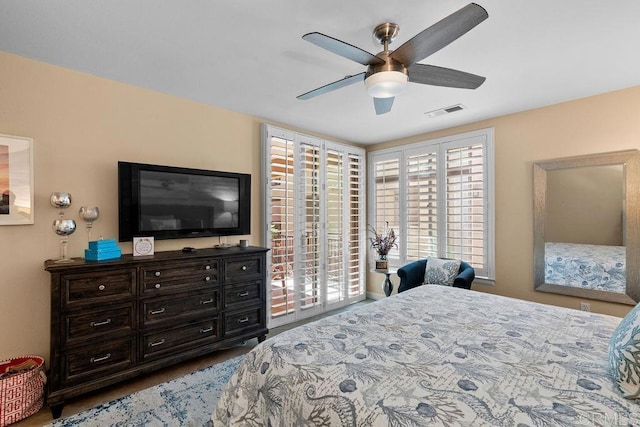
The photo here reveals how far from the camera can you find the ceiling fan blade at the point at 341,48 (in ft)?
4.75

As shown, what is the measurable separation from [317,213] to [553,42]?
288cm

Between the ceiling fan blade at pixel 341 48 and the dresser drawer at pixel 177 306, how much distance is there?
2.26 meters

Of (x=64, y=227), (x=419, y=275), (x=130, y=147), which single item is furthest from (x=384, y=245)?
(x=64, y=227)

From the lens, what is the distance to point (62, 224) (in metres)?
2.28

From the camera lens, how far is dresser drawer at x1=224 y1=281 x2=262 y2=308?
2.93m

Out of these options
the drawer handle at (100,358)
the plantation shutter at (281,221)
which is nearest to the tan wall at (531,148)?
the plantation shutter at (281,221)

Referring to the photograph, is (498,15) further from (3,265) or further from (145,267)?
(3,265)

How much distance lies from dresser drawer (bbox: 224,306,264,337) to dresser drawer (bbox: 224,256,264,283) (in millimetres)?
336

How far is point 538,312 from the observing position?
2076 mm

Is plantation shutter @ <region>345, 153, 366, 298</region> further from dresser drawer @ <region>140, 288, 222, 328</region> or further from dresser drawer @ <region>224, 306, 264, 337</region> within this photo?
dresser drawer @ <region>140, 288, 222, 328</region>

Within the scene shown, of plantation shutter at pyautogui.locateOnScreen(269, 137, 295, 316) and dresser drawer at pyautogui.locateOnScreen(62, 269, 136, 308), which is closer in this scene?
dresser drawer at pyautogui.locateOnScreen(62, 269, 136, 308)

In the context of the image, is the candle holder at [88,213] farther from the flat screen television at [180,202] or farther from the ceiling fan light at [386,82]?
the ceiling fan light at [386,82]

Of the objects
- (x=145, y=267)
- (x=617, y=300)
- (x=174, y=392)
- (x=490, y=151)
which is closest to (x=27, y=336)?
(x=145, y=267)

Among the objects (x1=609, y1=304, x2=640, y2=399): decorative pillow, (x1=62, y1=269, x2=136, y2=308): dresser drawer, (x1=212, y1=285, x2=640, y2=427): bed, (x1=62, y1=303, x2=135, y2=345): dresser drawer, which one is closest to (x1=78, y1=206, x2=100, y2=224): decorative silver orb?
(x1=62, y1=269, x2=136, y2=308): dresser drawer
